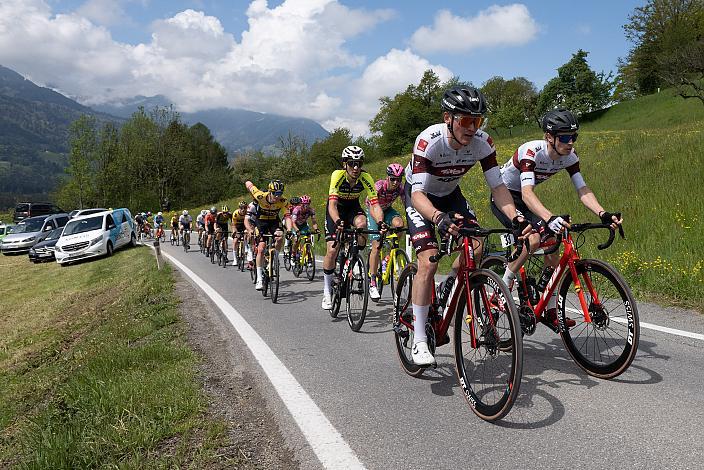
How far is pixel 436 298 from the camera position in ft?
13.3

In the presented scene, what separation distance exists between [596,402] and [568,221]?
1.39 metres

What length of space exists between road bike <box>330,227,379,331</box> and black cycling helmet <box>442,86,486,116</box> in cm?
255

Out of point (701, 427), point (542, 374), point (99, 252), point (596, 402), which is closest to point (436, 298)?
point (542, 374)

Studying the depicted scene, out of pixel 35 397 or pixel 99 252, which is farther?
pixel 99 252

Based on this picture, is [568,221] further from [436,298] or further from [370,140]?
[370,140]

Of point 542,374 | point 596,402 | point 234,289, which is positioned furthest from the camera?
point 234,289

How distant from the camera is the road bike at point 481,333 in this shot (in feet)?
9.87

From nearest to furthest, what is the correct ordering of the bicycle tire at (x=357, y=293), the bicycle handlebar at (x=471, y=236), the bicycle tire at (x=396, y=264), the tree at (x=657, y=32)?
the bicycle handlebar at (x=471, y=236), the bicycle tire at (x=357, y=293), the bicycle tire at (x=396, y=264), the tree at (x=657, y=32)

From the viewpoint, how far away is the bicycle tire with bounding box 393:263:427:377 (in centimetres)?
422

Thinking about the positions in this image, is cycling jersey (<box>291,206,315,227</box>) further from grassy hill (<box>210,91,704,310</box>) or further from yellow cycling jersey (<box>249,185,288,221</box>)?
grassy hill (<box>210,91,704,310</box>)

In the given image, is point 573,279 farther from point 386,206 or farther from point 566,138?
point 386,206

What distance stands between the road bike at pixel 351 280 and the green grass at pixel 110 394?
6.72ft

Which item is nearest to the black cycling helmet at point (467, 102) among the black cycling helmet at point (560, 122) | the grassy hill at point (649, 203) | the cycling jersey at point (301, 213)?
the black cycling helmet at point (560, 122)

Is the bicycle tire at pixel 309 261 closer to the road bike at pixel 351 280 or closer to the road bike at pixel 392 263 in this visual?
the road bike at pixel 392 263
